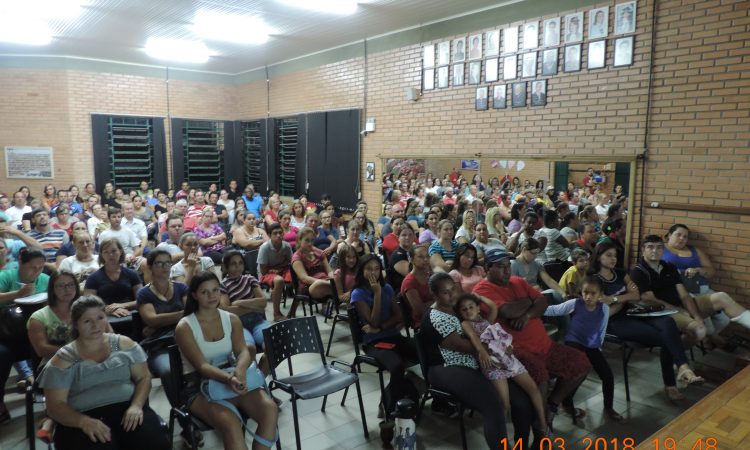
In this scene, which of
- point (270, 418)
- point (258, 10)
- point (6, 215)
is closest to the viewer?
point (270, 418)

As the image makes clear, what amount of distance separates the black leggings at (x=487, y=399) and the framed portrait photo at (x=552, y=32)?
523 cm

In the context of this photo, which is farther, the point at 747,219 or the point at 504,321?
the point at 747,219

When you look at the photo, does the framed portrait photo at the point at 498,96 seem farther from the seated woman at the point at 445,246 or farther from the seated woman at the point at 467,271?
the seated woman at the point at 467,271

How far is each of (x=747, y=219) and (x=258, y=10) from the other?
7.07 m

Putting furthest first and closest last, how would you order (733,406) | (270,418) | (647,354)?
(647,354)
(733,406)
(270,418)

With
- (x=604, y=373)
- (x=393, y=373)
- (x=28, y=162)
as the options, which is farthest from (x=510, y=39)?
(x=28, y=162)

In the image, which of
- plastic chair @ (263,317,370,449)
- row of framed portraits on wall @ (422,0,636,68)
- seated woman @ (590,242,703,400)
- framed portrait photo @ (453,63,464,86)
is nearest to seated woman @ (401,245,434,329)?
plastic chair @ (263,317,370,449)

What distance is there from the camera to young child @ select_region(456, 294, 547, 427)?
143 inches

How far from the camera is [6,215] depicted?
29.2 feet

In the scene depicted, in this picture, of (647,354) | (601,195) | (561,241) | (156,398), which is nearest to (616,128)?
(601,195)

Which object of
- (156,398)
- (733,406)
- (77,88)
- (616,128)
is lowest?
(156,398)

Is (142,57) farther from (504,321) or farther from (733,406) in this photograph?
(733,406)

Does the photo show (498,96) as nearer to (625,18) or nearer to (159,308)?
(625,18)

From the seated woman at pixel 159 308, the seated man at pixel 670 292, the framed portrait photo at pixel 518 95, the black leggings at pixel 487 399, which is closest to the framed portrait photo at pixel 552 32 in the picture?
the framed portrait photo at pixel 518 95
